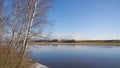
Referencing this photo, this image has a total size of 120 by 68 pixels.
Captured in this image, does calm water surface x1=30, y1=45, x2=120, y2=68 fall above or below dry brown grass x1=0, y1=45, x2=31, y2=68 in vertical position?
below

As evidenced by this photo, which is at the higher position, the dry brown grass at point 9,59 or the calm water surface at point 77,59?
the dry brown grass at point 9,59

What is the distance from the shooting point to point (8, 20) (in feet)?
40.8

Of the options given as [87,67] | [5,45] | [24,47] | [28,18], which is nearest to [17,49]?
[24,47]

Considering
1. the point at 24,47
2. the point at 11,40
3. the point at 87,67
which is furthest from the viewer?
the point at 87,67

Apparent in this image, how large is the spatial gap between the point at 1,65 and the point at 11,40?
2080 millimetres

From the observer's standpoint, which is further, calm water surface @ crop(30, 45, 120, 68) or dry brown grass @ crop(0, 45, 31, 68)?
calm water surface @ crop(30, 45, 120, 68)

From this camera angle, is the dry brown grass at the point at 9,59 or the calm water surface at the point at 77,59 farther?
the calm water surface at the point at 77,59

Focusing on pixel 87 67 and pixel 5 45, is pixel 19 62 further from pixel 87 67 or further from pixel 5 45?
pixel 87 67

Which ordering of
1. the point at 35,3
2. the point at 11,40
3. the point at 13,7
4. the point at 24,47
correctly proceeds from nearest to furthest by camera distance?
the point at 11,40, the point at 24,47, the point at 35,3, the point at 13,7

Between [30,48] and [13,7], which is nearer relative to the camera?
[30,48]

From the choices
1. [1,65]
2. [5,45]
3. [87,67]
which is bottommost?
[87,67]

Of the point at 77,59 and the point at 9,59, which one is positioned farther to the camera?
the point at 77,59

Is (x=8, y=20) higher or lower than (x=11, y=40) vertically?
higher

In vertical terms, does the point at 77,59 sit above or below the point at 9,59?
below
